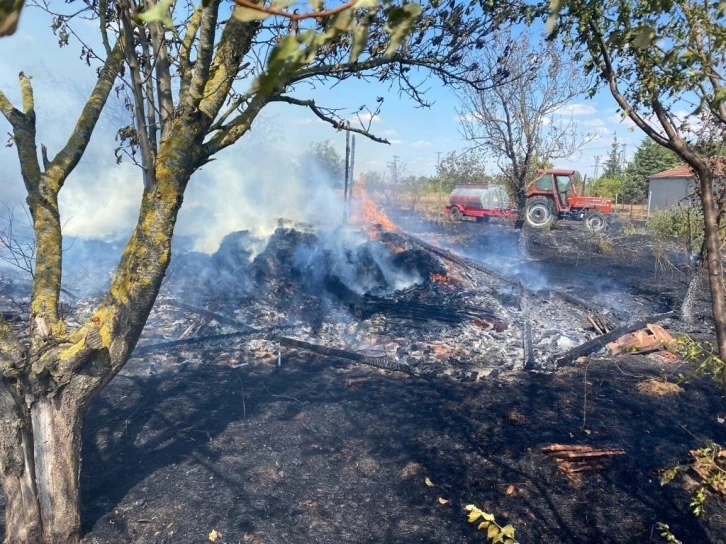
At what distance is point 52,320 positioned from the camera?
2.99m

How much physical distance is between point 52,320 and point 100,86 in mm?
1615

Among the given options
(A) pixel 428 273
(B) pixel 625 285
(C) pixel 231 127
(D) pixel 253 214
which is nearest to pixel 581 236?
(B) pixel 625 285

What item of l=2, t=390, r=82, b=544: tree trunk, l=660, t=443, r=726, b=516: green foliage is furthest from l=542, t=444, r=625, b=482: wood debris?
l=2, t=390, r=82, b=544: tree trunk

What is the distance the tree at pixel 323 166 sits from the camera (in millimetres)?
25688

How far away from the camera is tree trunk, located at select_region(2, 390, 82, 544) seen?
2865mm

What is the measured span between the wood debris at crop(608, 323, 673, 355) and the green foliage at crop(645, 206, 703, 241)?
5.07 feet

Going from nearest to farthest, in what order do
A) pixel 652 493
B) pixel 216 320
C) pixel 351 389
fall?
pixel 652 493 < pixel 351 389 < pixel 216 320

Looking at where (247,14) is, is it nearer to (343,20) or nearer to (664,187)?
(343,20)

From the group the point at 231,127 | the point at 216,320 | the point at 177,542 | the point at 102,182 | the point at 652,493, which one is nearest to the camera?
the point at 231,127

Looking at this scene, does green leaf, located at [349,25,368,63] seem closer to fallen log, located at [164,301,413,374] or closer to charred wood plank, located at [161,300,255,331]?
fallen log, located at [164,301,413,374]

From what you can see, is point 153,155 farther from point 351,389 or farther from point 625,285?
point 625,285

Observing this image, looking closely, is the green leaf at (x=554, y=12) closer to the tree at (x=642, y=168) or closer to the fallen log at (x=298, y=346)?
the fallen log at (x=298, y=346)

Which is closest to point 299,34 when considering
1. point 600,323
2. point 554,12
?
point 554,12

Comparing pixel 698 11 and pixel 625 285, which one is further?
pixel 625 285
